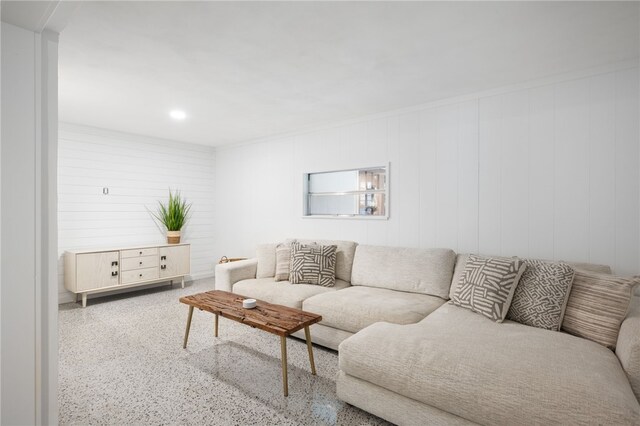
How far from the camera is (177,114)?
4.02 meters

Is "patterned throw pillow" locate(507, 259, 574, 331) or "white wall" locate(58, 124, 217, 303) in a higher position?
"white wall" locate(58, 124, 217, 303)

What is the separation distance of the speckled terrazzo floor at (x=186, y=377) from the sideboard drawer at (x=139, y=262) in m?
0.93

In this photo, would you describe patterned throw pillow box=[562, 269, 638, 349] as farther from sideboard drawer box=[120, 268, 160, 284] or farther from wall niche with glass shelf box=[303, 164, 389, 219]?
sideboard drawer box=[120, 268, 160, 284]

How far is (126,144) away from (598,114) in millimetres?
5604

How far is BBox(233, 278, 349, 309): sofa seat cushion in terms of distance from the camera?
3133 millimetres

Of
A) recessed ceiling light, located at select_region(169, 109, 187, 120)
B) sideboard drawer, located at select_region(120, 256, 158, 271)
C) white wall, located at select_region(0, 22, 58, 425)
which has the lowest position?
sideboard drawer, located at select_region(120, 256, 158, 271)

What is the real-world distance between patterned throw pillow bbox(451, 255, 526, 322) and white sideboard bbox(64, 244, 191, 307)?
4065 millimetres

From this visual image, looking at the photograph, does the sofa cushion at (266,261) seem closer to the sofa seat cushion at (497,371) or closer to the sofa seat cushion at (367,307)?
the sofa seat cushion at (367,307)

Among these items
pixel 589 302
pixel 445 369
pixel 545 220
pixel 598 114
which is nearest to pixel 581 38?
pixel 598 114

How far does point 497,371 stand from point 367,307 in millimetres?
1208

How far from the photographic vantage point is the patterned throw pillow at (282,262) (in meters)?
3.72

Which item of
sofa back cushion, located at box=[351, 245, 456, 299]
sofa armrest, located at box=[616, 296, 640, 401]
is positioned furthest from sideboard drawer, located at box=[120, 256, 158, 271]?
sofa armrest, located at box=[616, 296, 640, 401]

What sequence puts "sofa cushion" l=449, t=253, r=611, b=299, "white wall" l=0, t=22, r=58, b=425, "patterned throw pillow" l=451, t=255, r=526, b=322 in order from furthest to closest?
"sofa cushion" l=449, t=253, r=611, b=299 → "patterned throw pillow" l=451, t=255, r=526, b=322 → "white wall" l=0, t=22, r=58, b=425

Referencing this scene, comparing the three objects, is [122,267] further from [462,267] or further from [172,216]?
[462,267]
